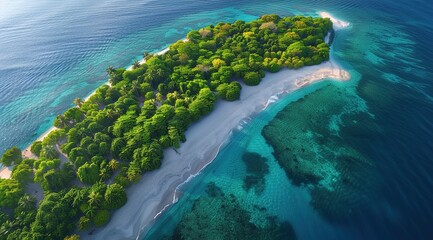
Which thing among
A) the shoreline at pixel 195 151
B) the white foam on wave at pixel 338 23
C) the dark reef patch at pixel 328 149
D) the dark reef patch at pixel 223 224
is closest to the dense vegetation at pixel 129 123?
the shoreline at pixel 195 151

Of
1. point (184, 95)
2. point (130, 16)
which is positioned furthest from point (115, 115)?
point (130, 16)

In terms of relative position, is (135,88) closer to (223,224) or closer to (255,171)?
(255,171)

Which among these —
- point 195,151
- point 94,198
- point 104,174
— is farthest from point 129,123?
point 94,198

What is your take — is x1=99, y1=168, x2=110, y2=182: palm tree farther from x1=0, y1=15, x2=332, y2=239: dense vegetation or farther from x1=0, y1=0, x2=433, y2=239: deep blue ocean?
x1=0, y1=0, x2=433, y2=239: deep blue ocean

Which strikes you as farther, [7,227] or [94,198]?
[94,198]

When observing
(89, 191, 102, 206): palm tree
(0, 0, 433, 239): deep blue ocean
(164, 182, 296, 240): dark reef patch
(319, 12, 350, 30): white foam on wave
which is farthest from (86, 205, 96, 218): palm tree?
(319, 12, 350, 30): white foam on wave

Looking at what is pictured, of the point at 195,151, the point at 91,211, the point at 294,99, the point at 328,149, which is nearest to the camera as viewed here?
the point at 91,211

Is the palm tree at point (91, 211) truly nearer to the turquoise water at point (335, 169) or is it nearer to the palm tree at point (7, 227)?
the turquoise water at point (335, 169)
